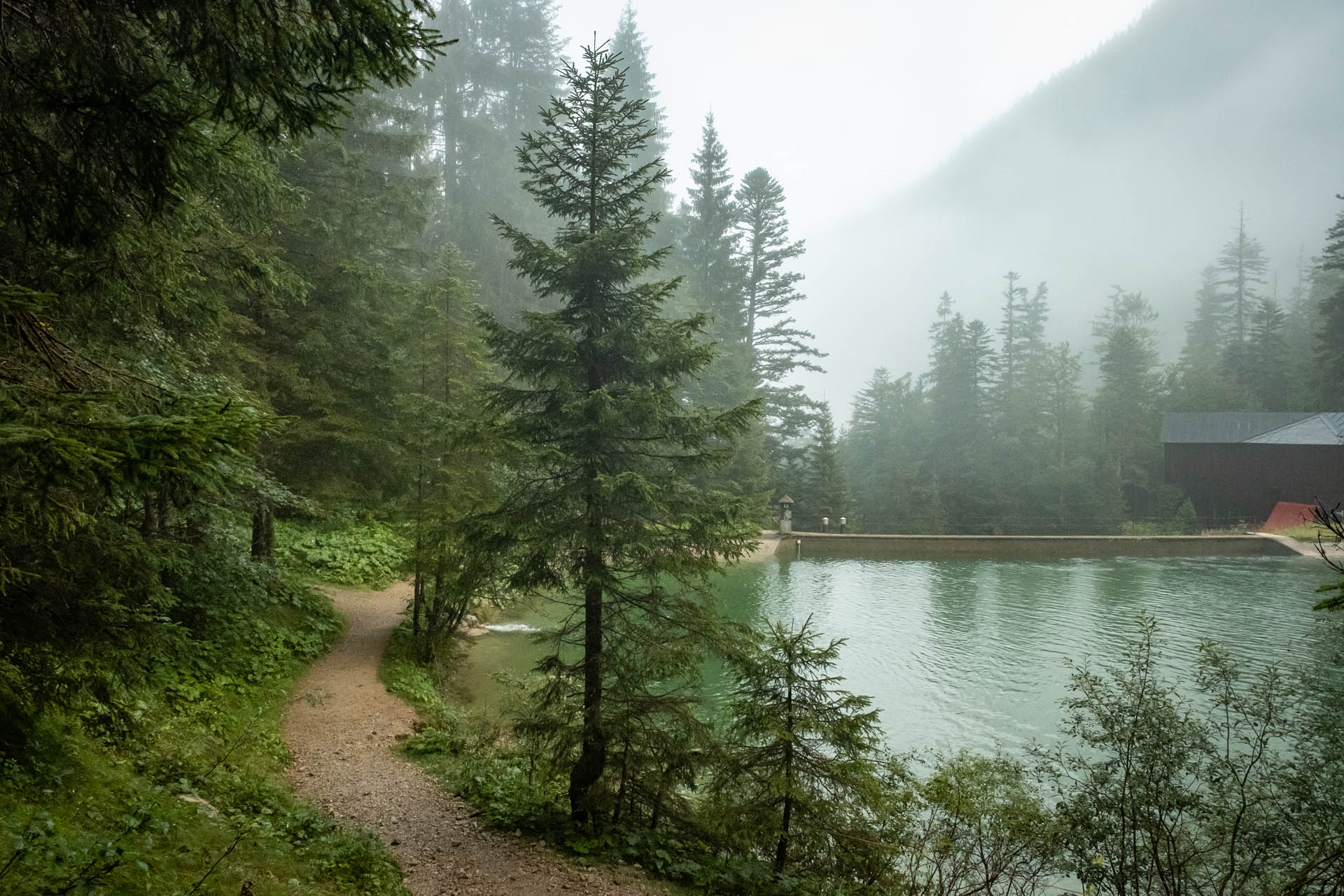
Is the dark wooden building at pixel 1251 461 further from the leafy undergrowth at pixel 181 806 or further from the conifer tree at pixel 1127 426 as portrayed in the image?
the leafy undergrowth at pixel 181 806

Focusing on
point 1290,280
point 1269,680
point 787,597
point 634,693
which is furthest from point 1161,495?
point 1290,280

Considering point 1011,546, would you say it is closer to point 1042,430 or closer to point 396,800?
point 1042,430

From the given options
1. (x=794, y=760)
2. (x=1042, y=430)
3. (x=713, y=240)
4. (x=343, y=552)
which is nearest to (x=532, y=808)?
(x=794, y=760)

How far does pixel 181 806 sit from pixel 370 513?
43.6 ft

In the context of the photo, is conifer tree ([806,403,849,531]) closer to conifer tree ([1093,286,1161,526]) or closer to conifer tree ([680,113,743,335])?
conifer tree ([680,113,743,335])

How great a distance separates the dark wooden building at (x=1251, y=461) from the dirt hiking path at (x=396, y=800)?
39.3m

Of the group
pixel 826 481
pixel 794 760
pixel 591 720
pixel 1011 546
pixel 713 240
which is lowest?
pixel 794 760

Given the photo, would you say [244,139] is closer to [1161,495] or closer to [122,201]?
[122,201]

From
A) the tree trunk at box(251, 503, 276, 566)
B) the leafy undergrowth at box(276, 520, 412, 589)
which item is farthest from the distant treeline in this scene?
the tree trunk at box(251, 503, 276, 566)

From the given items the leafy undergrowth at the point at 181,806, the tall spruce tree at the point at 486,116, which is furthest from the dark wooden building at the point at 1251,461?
the leafy undergrowth at the point at 181,806

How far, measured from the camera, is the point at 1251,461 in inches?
1373

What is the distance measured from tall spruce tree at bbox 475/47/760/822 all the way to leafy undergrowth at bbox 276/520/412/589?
8.98 metres

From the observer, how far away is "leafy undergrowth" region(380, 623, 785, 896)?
6.86m

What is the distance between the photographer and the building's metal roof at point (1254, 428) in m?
32.9
